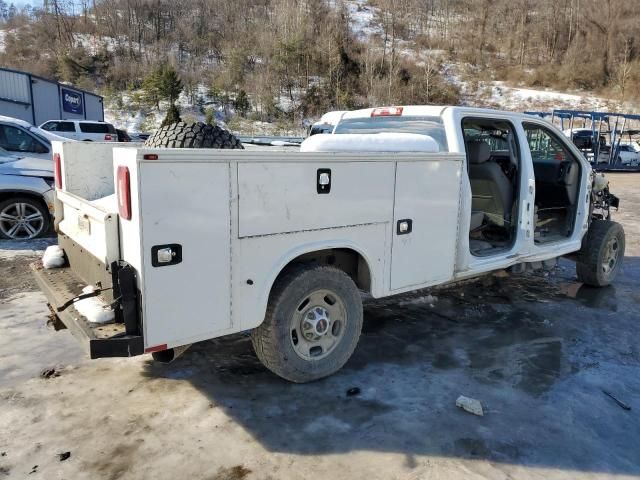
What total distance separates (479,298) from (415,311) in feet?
3.20

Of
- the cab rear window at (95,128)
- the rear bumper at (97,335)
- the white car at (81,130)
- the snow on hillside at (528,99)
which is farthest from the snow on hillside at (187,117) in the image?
the rear bumper at (97,335)

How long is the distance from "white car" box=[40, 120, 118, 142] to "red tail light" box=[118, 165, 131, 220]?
69.4ft

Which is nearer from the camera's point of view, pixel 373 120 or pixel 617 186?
pixel 373 120

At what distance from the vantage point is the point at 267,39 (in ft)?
192

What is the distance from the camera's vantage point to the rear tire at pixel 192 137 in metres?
3.64

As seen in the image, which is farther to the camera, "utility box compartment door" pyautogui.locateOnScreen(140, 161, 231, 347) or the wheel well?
the wheel well

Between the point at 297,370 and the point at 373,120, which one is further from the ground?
the point at 373,120

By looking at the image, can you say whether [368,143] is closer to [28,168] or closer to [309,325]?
[309,325]

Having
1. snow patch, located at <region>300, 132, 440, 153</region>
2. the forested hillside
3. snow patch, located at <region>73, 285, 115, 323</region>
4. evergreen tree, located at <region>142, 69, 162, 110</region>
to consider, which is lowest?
snow patch, located at <region>73, 285, 115, 323</region>

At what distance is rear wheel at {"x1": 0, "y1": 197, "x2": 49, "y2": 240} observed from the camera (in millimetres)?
7746

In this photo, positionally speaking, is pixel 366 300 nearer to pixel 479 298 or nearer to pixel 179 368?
pixel 479 298

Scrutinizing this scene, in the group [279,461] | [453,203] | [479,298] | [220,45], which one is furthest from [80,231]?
[220,45]

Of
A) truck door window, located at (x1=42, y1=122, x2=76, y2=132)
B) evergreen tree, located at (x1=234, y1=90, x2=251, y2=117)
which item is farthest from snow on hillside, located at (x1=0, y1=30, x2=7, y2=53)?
truck door window, located at (x1=42, y1=122, x2=76, y2=132)

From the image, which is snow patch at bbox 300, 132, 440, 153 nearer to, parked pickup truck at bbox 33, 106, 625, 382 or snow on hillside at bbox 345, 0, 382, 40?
parked pickup truck at bbox 33, 106, 625, 382
